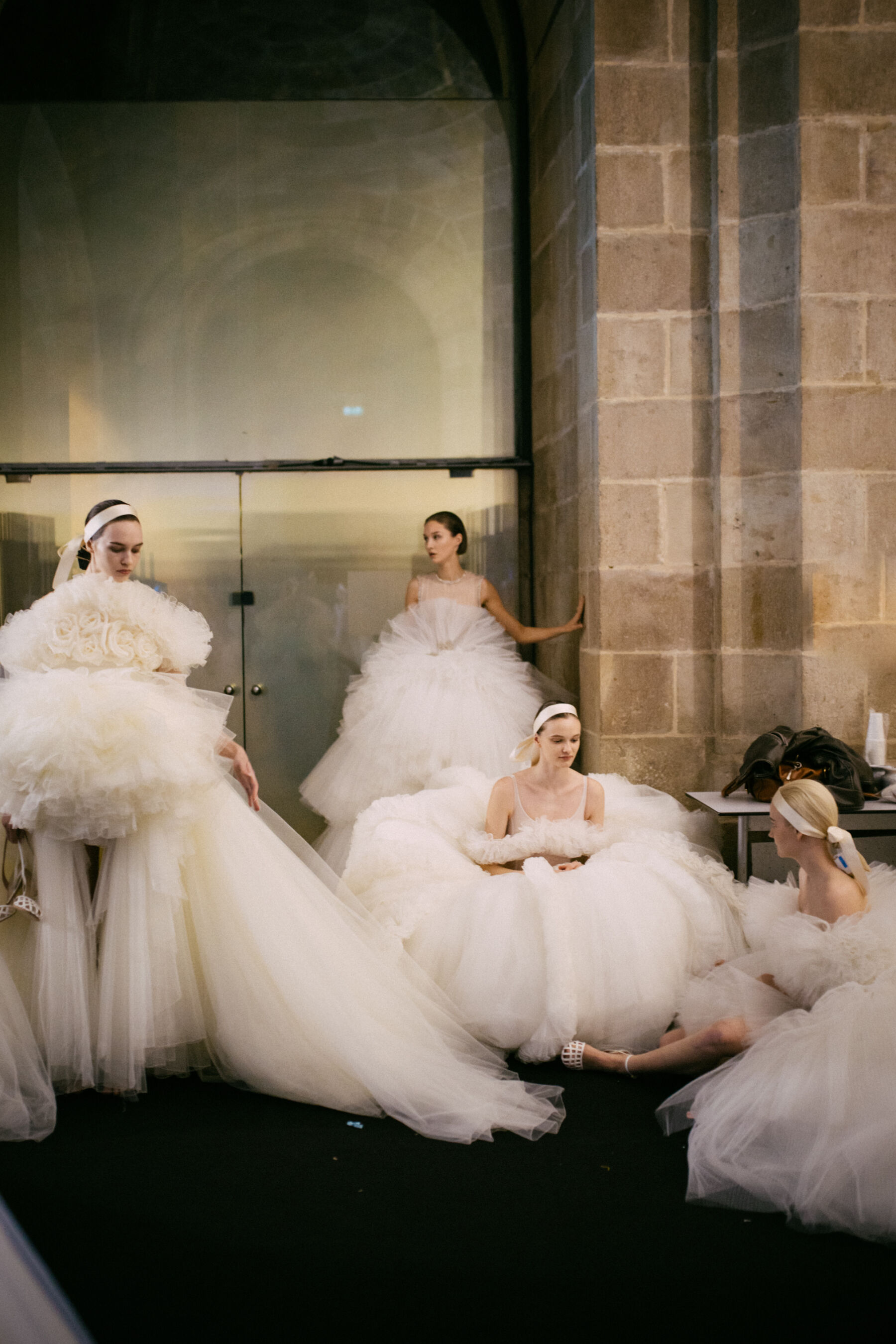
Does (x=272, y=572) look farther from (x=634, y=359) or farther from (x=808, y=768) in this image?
(x=808, y=768)

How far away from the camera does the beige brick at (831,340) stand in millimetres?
4270

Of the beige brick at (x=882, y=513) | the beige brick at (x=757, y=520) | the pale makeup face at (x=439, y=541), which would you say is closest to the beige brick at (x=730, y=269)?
the beige brick at (x=757, y=520)

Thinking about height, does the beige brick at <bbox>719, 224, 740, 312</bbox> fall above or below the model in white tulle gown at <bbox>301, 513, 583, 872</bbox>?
above

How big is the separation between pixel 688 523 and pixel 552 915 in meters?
2.16

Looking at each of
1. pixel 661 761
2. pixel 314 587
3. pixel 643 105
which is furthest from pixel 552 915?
pixel 643 105

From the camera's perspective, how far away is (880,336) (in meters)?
4.29

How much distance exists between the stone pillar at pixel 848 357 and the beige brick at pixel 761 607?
0.10 meters

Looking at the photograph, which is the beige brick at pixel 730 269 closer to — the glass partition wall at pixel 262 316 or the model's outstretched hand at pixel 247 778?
the glass partition wall at pixel 262 316

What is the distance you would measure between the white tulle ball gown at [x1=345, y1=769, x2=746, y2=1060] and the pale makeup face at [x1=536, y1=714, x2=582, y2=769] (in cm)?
25

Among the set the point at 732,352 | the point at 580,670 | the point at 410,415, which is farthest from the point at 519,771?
the point at 410,415

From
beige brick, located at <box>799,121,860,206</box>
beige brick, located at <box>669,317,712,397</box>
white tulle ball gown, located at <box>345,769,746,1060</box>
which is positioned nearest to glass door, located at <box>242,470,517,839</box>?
beige brick, located at <box>669,317,712,397</box>

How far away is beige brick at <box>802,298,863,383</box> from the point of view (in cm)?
427

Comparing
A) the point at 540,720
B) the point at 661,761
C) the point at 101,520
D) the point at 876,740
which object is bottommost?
the point at 661,761
